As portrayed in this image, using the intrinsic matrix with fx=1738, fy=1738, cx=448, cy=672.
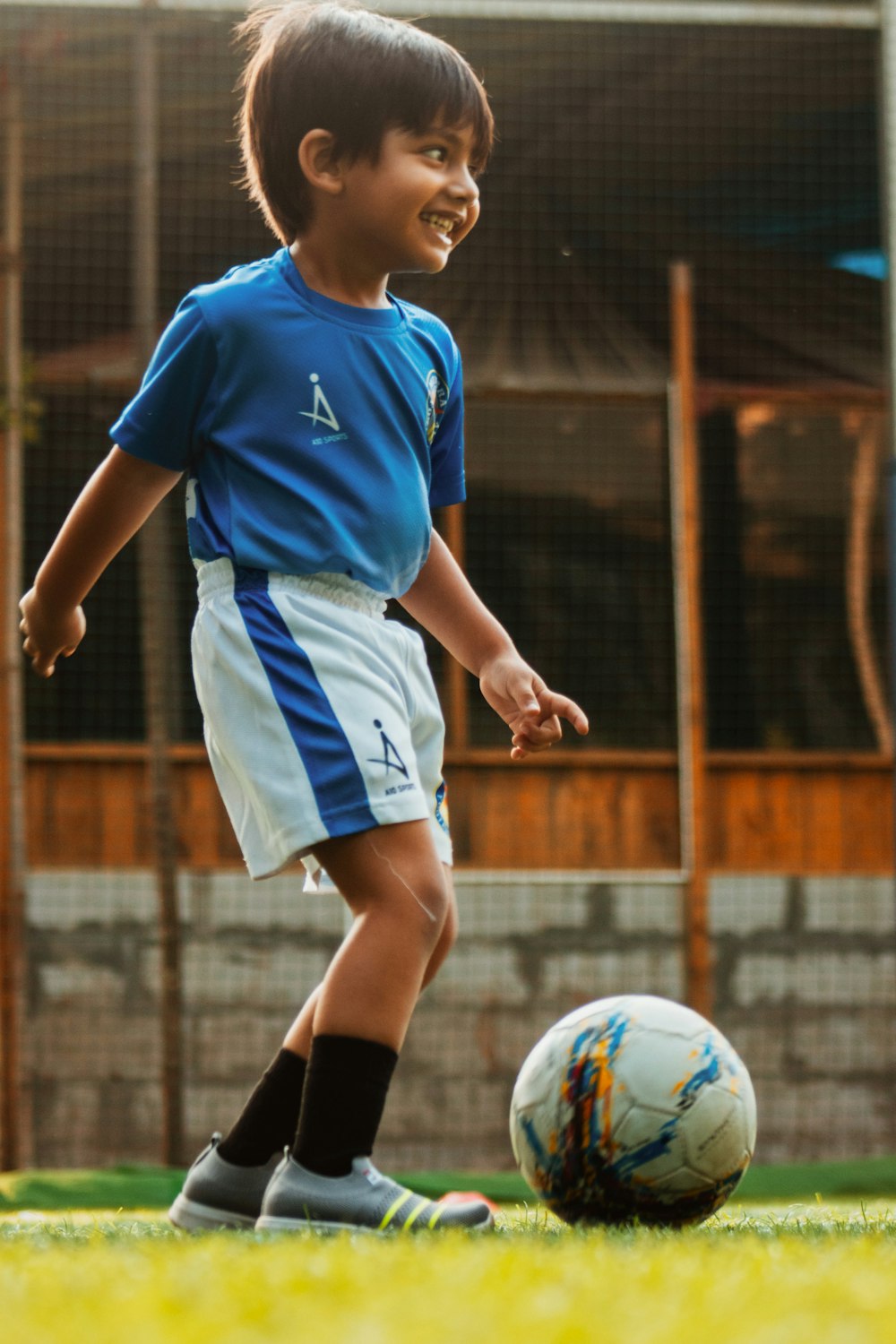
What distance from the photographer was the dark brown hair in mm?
2242

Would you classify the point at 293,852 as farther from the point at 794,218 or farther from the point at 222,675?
the point at 794,218

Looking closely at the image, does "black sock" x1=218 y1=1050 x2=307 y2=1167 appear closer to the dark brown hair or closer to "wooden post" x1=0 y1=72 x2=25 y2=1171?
the dark brown hair

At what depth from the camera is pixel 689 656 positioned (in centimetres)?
649

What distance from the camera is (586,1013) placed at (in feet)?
7.54

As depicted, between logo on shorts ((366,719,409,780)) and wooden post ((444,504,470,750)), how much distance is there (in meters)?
4.74

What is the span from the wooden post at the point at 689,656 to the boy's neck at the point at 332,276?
4288mm

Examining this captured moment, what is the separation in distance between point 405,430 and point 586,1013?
2.65 ft

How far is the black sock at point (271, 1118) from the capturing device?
2.32 m

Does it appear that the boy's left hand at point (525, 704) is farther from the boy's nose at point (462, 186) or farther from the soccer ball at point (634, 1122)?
the boy's nose at point (462, 186)

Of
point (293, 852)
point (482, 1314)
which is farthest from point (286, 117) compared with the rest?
point (482, 1314)

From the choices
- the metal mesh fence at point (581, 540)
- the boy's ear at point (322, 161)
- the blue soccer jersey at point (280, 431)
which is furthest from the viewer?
the metal mesh fence at point (581, 540)

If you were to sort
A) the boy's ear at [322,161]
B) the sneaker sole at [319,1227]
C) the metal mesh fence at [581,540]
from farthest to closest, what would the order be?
1. the metal mesh fence at [581,540]
2. the boy's ear at [322,161]
3. the sneaker sole at [319,1227]

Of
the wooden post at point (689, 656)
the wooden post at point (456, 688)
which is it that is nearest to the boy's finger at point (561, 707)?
the wooden post at point (689, 656)

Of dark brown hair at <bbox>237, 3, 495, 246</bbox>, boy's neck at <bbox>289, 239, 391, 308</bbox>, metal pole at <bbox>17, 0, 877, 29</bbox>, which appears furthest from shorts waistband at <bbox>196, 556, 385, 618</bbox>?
metal pole at <bbox>17, 0, 877, 29</bbox>
